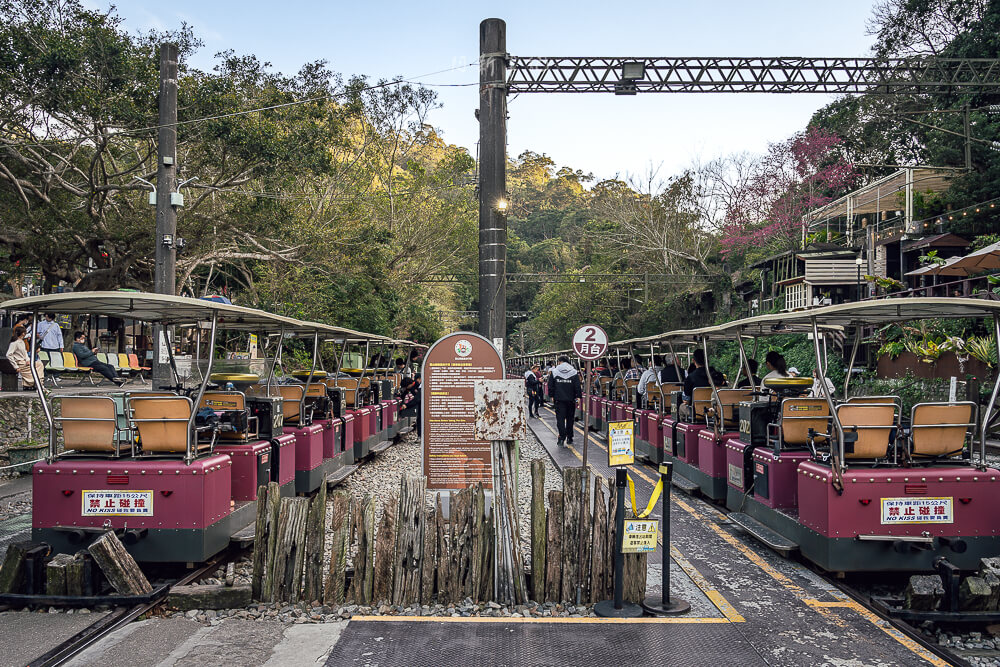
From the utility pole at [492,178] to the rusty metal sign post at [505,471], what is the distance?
5.35m

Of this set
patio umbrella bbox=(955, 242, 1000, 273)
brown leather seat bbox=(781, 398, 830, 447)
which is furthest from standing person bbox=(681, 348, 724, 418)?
patio umbrella bbox=(955, 242, 1000, 273)

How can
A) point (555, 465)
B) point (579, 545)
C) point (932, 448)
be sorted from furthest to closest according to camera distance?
point (555, 465) → point (932, 448) → point (579, 545)

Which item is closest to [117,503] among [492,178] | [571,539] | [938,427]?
[571,539]

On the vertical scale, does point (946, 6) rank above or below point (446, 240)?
above

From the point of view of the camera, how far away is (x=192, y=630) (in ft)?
17.2

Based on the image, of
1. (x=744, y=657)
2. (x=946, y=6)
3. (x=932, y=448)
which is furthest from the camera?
(x=946, y=6)

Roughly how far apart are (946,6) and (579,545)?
32.7 metres

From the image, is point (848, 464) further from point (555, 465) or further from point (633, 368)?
point (633, 368)

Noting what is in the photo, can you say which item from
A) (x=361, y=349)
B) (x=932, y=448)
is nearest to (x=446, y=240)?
(x=361, y=349)

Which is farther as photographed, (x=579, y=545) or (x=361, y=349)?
(x=361, y=349)

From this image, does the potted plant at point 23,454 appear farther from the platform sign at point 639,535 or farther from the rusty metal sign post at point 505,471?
the platform sign at point 639,535

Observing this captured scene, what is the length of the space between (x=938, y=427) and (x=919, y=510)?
748 mm

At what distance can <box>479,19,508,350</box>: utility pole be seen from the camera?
39.3 ft

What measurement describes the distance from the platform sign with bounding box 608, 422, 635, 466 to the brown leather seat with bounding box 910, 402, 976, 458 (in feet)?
8.13
